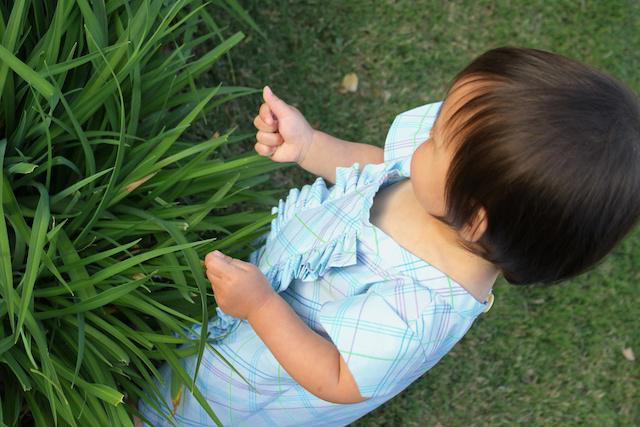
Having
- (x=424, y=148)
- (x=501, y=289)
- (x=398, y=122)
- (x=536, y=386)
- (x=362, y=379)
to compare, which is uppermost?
(x=424, y=148)

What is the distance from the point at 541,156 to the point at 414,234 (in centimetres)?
31

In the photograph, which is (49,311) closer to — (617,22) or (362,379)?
(362,379)

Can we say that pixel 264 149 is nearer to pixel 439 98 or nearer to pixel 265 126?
pixel 265 126

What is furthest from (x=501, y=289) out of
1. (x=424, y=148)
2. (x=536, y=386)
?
(x=424, y=148)

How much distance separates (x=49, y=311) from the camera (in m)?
1.40

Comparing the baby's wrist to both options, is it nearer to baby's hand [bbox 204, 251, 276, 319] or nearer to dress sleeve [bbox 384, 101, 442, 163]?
dress sleeve [bbox 384, 101, 442, 163]

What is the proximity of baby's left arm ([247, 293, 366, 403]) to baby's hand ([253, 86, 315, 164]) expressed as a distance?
32 centimetres

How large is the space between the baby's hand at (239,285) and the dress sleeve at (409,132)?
0.34 metres

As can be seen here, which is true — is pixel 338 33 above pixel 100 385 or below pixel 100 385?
above

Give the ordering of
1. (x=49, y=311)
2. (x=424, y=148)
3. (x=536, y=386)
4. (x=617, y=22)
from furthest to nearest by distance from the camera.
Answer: (x=617, y=22) < (x=536, y=386) < (x=49, y=311) < (x=424, y=148)

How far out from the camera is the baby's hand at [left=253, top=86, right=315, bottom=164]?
1.42m

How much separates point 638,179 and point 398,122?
523mm

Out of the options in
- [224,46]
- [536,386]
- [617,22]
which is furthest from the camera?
[617,22]

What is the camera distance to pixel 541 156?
958mm
